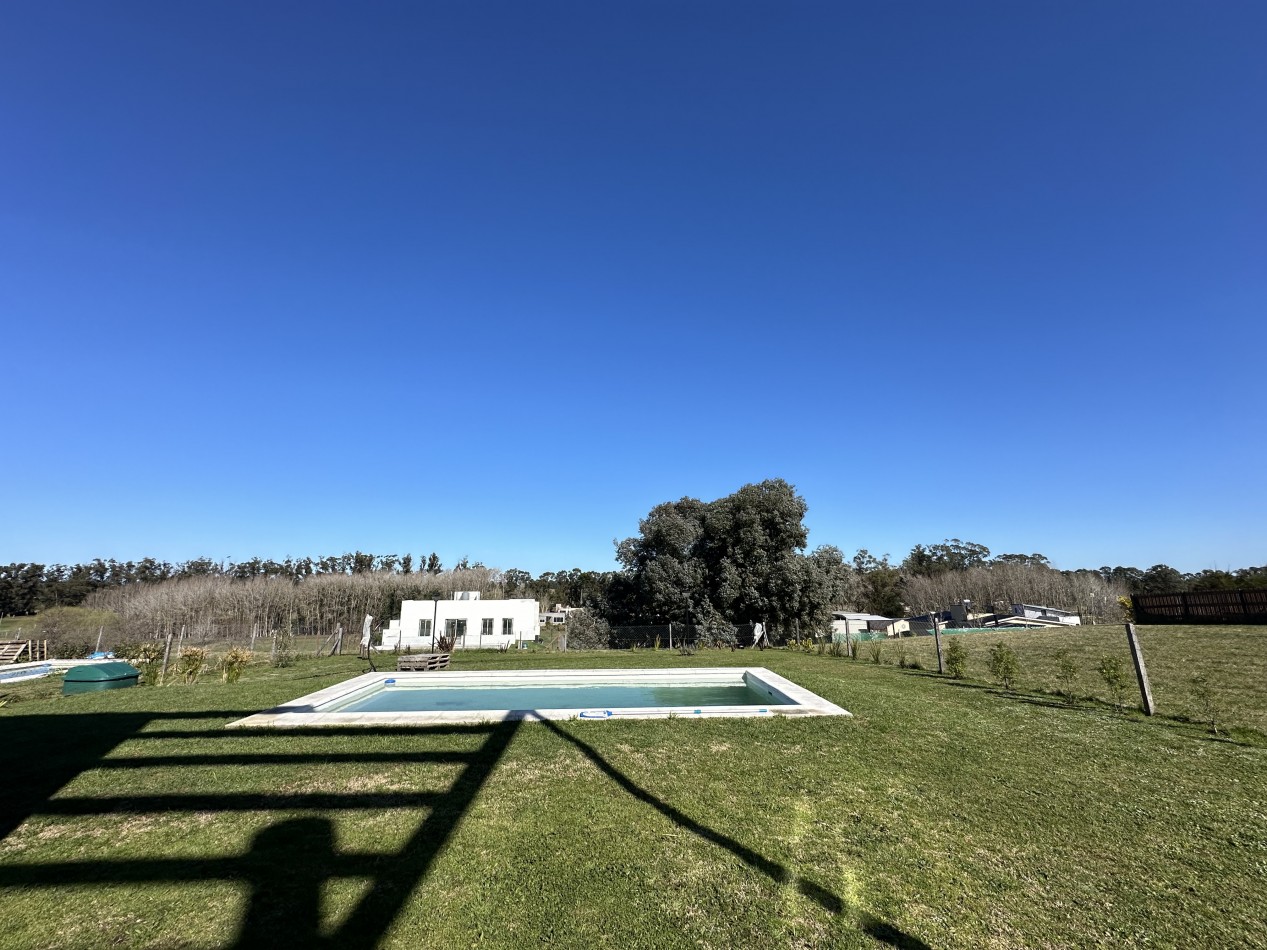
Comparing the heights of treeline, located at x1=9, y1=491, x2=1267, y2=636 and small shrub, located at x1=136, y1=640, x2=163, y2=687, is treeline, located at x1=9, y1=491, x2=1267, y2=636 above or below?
above

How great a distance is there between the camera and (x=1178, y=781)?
4.71 meters

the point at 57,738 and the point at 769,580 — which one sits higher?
the point at 769,580

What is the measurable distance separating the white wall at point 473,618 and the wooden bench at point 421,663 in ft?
46.4

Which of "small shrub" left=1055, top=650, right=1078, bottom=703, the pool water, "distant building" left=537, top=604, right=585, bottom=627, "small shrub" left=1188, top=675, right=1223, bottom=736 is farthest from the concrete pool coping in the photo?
"distant building" left=537, top=604, right=585, bottom=627

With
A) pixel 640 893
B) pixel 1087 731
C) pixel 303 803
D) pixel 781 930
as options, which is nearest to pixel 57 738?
pixel 303 803

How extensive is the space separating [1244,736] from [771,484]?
18308 millimetres

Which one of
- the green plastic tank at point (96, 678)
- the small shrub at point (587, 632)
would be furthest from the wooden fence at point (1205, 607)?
the green plastic tank at point (96, 678)

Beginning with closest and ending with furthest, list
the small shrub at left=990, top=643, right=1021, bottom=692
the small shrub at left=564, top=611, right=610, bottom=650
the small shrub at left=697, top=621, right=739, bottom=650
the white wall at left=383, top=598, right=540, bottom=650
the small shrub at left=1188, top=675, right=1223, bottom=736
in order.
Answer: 1. the small shrub at left=1188, top=675, right=1223, bottom=736
2. the small shrub at left=990, top=643, right=1021, bottom=692
3. the small shrub at left=697, top=621, right=739, bottom=650
4. the small shrub at left=564, top=611, right=610, bottom=650
5. the white wall at left=383, top=598, right=540, bottom=650

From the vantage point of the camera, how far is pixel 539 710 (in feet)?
25.3

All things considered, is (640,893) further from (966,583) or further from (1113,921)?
(966,583)

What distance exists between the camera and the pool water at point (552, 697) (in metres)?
9.81

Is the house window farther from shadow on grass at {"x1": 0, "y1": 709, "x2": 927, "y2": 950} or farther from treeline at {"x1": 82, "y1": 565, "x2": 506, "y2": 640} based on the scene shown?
shadow on grass at {"x1": 0, "y1": 709, "x2": 927, "y2": 950}

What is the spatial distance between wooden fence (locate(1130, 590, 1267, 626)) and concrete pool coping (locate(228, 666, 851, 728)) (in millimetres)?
18680

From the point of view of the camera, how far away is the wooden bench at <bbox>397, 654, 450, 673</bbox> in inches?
543
